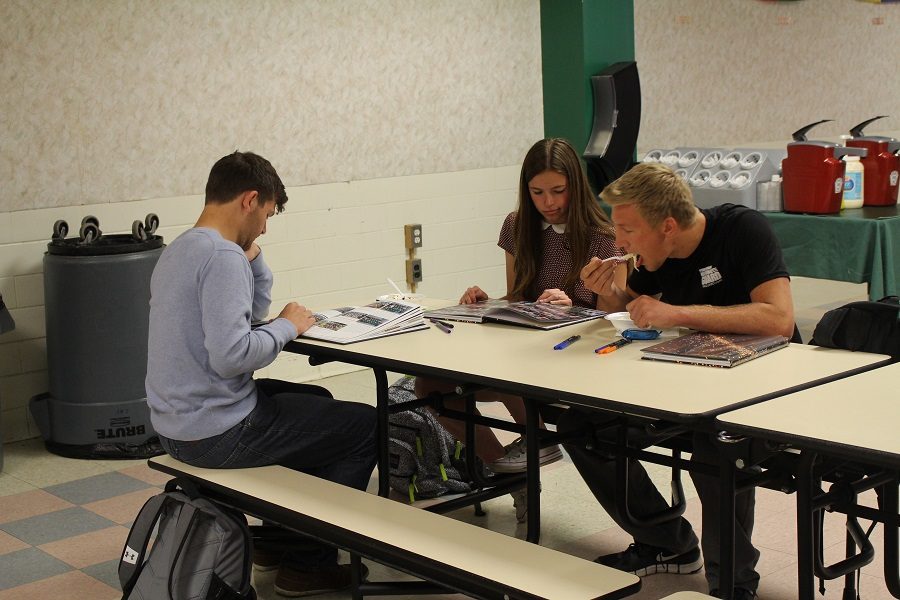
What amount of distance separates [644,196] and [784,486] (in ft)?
2.83

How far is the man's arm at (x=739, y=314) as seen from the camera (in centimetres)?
300

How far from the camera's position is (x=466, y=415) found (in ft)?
12.0

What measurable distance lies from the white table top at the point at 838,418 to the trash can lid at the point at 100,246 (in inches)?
128

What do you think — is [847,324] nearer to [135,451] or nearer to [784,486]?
[784,486]

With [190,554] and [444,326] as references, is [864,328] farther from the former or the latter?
[190,554]

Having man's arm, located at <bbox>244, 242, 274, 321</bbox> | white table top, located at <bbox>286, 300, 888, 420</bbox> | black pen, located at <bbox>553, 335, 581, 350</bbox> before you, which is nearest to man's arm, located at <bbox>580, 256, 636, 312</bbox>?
white table top, located at <bbox>286, 300, 888, 420</bbox>

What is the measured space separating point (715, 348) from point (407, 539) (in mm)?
929

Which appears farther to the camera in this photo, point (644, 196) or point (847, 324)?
point (644, 196)

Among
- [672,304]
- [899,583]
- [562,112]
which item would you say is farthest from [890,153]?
[899,583]

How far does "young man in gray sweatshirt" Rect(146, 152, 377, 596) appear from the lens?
2963 millimetres

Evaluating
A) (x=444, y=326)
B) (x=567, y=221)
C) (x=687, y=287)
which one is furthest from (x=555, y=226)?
(x=687, y=287)

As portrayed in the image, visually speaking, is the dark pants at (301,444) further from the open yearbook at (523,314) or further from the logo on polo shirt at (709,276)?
the logo on polo shirt at (709,276)

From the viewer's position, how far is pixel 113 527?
13.3ft

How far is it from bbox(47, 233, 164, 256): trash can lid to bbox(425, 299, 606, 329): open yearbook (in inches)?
69.6
